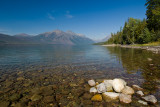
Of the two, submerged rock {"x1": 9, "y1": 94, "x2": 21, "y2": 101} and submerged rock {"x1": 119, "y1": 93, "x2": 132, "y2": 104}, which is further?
submerged rock {"x1": 9, "y1": 94, "x2": 21, "y2": 101}

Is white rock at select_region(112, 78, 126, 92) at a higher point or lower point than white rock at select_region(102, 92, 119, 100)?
higher

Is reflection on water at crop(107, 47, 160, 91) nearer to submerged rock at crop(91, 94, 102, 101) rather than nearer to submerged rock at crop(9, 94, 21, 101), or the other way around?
submerged rock at crop(91, 94, 102, 101)

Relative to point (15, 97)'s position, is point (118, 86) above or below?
above

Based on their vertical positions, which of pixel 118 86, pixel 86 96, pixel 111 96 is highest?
pixel 118 86

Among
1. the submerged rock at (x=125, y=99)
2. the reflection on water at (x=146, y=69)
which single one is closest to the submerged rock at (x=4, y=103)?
the submerged rock at (x=125, y=99)

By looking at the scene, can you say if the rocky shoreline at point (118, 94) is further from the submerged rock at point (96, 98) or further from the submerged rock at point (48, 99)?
the submerged rock at point (48, 99)

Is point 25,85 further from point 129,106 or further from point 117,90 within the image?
point 129,106

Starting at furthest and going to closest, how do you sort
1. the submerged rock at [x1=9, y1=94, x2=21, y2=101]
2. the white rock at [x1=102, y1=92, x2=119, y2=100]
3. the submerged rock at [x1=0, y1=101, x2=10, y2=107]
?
the submerged rock at [x1=9, y1=94, x2=21, y2=101], the white rock at [x1=102, y1=92, x2=119, y2=100], the submerged rock at [x1=0, y1=101, x2=10, y2=107]

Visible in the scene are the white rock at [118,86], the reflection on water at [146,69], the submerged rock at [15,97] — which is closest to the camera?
the submerged rock at [15,97]

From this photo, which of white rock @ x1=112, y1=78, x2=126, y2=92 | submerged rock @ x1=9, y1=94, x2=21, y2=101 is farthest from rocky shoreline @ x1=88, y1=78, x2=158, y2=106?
submerged rock @ x1=9, y1=94, x2=21, y2=101

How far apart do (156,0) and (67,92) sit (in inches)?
3045

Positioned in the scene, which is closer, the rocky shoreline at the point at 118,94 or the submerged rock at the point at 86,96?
the rocky shoreline at the point at 118,94

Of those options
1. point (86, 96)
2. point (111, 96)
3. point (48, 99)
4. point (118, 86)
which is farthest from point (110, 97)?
point (48, 99)

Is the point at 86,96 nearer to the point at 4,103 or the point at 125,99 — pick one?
the point at 125,99
